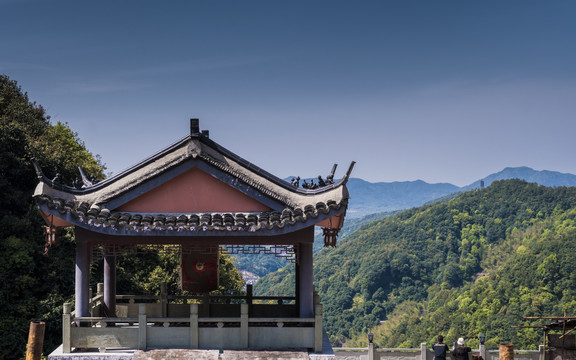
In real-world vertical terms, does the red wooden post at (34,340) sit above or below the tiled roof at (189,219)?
below

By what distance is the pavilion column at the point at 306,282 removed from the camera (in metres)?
11.1

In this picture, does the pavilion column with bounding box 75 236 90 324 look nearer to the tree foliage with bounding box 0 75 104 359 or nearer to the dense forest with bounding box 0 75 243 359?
the dense forest with bounding box 0 75 243 359

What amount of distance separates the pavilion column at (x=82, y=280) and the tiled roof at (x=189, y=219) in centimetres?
86

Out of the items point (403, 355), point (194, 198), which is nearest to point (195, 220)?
point (194, 198)

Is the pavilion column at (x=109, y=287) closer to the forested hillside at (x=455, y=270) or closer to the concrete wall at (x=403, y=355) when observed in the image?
the concrete wall at (x=403, y=355)

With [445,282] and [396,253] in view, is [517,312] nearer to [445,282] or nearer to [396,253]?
[445,282]

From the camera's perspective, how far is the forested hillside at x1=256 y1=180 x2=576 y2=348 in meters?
70.3

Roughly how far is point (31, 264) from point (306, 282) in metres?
18.0

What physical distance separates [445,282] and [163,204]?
105 m

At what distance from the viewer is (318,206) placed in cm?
1039

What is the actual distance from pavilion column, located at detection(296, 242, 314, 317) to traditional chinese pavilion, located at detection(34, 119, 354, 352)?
0.06 ft

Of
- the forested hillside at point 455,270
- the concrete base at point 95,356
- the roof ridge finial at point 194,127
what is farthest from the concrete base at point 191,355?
the forested hillside at point 455,270

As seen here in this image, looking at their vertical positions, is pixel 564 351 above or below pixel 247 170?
below

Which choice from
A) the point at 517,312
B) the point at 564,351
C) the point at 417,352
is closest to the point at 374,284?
the point at 517,312
